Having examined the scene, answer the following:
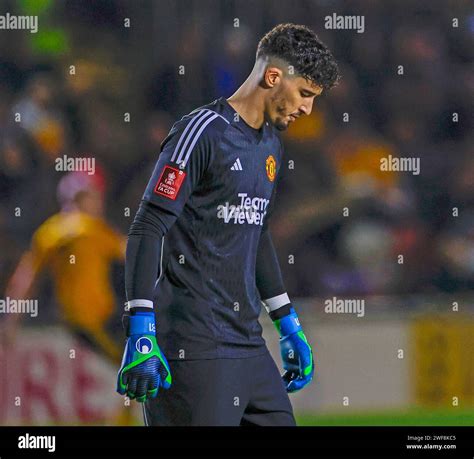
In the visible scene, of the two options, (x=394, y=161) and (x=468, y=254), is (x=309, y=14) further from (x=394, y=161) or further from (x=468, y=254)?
(x=468, y=254)

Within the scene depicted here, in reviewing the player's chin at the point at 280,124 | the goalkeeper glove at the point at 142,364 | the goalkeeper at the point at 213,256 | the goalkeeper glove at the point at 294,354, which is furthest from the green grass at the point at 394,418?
the goalkeeper glove at the point at 142,364

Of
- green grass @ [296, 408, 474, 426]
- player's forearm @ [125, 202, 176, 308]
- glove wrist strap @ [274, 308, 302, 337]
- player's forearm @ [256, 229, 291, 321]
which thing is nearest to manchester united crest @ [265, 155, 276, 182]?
player's forearm @ [256, 229, 291, 321]

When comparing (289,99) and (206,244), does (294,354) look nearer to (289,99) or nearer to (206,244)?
(206,244)

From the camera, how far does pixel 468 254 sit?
8.09m

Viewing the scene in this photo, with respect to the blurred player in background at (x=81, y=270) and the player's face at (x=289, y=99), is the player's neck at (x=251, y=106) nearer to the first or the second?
the player's face at (x=289, y=99)

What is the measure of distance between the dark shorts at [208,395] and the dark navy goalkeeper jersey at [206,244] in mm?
36

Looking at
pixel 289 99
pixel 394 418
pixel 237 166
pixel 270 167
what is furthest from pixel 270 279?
pixel 394 418

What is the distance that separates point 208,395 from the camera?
3473mm

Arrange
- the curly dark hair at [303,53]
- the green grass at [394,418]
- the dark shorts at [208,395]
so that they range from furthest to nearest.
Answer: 1. the green grass at [394,418]
2. the curly dark hair at [303,53]
3. the dark shorts at [208,395]

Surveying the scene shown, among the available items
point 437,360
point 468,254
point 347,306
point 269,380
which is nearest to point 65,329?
point 347,306

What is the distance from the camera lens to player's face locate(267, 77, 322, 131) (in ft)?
11.8

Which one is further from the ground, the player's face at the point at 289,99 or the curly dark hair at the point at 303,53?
the curly dark hair at the point at 303,53

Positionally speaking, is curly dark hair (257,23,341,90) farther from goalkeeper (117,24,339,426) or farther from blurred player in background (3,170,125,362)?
blurred player in background (3,170,125,362)

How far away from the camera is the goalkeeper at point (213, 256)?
11.1 ft
